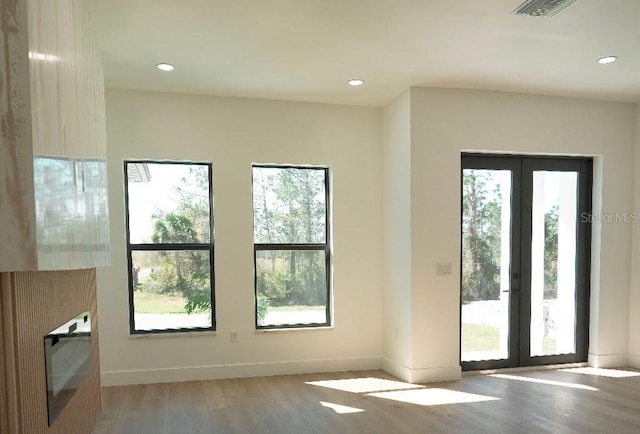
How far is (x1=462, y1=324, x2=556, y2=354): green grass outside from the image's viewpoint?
4512 mm

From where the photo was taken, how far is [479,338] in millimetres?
4562

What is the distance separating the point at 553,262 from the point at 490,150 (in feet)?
5.06

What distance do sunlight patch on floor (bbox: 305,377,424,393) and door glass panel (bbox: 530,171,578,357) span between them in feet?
5.53

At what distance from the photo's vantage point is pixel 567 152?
15.2 feet

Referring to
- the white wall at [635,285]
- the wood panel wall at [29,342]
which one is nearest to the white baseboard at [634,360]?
the white wall at [635,285]

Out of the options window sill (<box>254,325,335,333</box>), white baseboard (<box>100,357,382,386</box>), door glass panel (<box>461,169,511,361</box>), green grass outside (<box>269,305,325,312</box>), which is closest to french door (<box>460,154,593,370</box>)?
door glass panel (<box>461,169,511,361</box>)

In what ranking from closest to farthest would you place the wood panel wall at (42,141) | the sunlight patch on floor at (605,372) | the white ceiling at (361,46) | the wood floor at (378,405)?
the wood panel wall at (42,141), the white ceiling at (361,46), the wood floor at (378,405), the sunlight patch on floor at (605,372)

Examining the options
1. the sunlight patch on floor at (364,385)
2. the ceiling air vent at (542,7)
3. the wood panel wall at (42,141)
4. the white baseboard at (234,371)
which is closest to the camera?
the wood panel wall at (42,141)

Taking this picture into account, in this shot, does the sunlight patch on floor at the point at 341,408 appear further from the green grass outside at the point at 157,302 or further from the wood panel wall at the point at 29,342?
the wood panel wall at the point at 29,342

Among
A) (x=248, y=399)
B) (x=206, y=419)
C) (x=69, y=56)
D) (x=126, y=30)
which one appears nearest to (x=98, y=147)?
(x=69, y=56)

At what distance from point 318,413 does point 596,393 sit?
2.65 metres

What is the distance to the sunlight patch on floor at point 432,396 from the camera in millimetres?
3713

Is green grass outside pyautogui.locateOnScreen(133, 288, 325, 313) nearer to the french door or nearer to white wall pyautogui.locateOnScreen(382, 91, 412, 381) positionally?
white wall pyautogui.locateOnScreen(382, 91, 412, 381)

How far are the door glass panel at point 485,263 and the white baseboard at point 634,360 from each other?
1.51 metres
